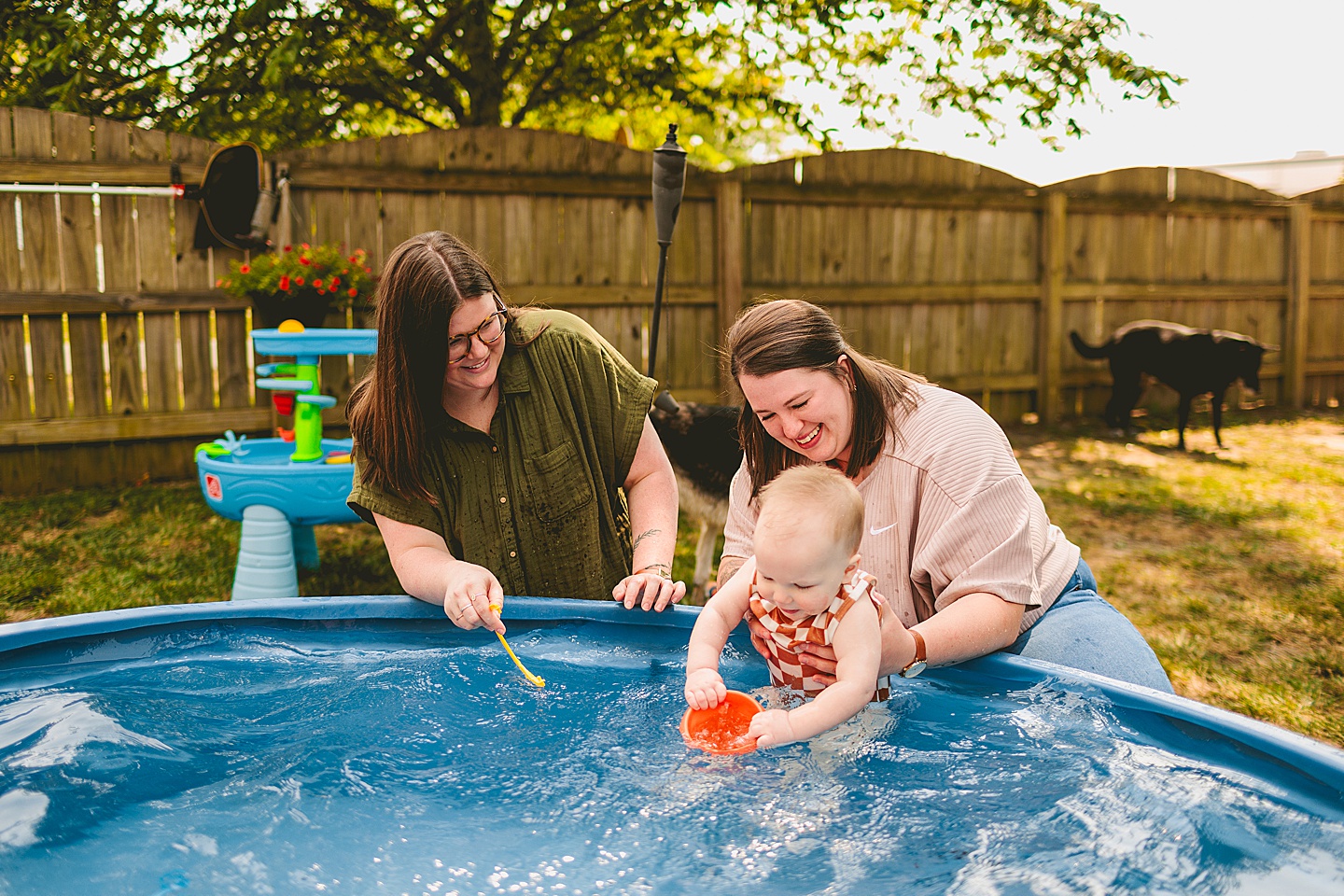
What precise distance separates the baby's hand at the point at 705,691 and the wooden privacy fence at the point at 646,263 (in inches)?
179

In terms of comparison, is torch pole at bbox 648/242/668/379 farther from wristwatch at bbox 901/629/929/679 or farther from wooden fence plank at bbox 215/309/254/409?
wooden fence plank at bbox 215/309/254/409

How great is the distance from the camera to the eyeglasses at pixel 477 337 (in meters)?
2.19

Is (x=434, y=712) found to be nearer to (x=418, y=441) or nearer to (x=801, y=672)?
(x=418, y=441)

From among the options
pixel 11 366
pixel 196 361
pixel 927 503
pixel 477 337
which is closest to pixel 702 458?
pixel 477 337

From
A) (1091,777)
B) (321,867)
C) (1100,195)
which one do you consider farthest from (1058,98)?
(321,867)

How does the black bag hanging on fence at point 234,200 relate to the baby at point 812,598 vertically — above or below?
above

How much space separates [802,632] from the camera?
5.91ft

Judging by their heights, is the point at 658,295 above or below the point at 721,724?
above

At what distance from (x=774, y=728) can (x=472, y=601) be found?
821 mm

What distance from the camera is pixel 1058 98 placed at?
764 centimetres

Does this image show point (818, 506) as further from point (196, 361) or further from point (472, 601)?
point (196, 361)

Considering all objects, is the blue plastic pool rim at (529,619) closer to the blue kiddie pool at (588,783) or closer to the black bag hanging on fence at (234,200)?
the blue kiddie pool at (588,783)

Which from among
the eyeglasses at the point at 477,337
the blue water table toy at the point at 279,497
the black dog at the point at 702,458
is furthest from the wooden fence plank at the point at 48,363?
the eyeglasses at the point at 477,337

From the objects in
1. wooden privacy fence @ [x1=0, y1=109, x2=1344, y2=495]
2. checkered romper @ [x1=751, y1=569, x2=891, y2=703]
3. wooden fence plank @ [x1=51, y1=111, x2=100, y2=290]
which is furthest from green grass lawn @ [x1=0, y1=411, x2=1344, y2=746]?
checkered romper @ [x1=751, y1=569, x2=891, y2=703]
